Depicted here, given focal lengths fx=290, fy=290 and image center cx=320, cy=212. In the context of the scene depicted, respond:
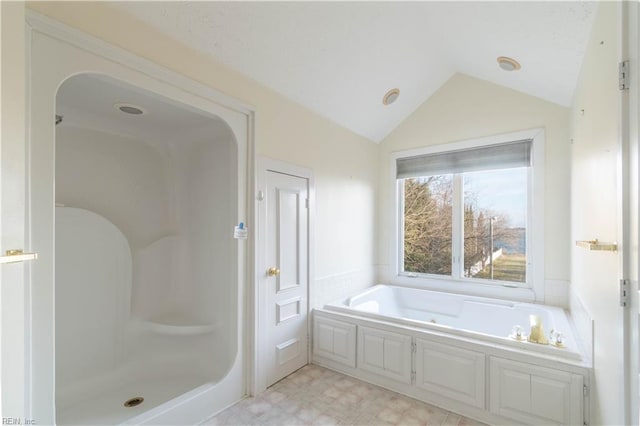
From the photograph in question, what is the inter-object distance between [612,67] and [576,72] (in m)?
1.22

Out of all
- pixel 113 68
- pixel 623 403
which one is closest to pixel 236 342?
pixel 113 68

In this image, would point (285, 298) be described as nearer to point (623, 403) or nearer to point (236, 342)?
point (236, 342)

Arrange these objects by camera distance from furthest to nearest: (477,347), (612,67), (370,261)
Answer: (370,261)
(477,347)
(612,67)

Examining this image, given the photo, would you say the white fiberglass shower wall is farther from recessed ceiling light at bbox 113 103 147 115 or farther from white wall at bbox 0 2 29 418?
white wall at bbox 0 2 29 418

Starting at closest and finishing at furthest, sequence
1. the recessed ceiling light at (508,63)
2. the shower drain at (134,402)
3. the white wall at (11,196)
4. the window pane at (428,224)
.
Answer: the white wall at (11,196) → the shower drain at (134,402) → the recessed ceiling light at (508,63) → the window pane at (428,224)

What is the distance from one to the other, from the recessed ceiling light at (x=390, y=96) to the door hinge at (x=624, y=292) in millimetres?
2545

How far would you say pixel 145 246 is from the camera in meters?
2.83

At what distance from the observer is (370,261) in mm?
3801

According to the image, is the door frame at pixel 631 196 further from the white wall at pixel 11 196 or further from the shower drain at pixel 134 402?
the shower drain at pixel 134 402

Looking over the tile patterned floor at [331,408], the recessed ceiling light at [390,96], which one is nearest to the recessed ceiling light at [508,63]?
the recessed ceiling light at [390,96]

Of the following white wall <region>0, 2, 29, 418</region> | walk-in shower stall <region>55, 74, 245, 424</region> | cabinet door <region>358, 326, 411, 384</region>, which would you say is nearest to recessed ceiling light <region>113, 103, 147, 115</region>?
walk-in shower stall <region>55, 74, 245, 424</region>

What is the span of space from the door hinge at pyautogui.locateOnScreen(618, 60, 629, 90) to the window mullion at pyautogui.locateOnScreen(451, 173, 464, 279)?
2.34 meters

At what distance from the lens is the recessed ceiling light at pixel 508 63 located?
247 centimetres

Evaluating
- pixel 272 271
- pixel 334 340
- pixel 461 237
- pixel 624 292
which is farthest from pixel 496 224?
pixel 272 271
